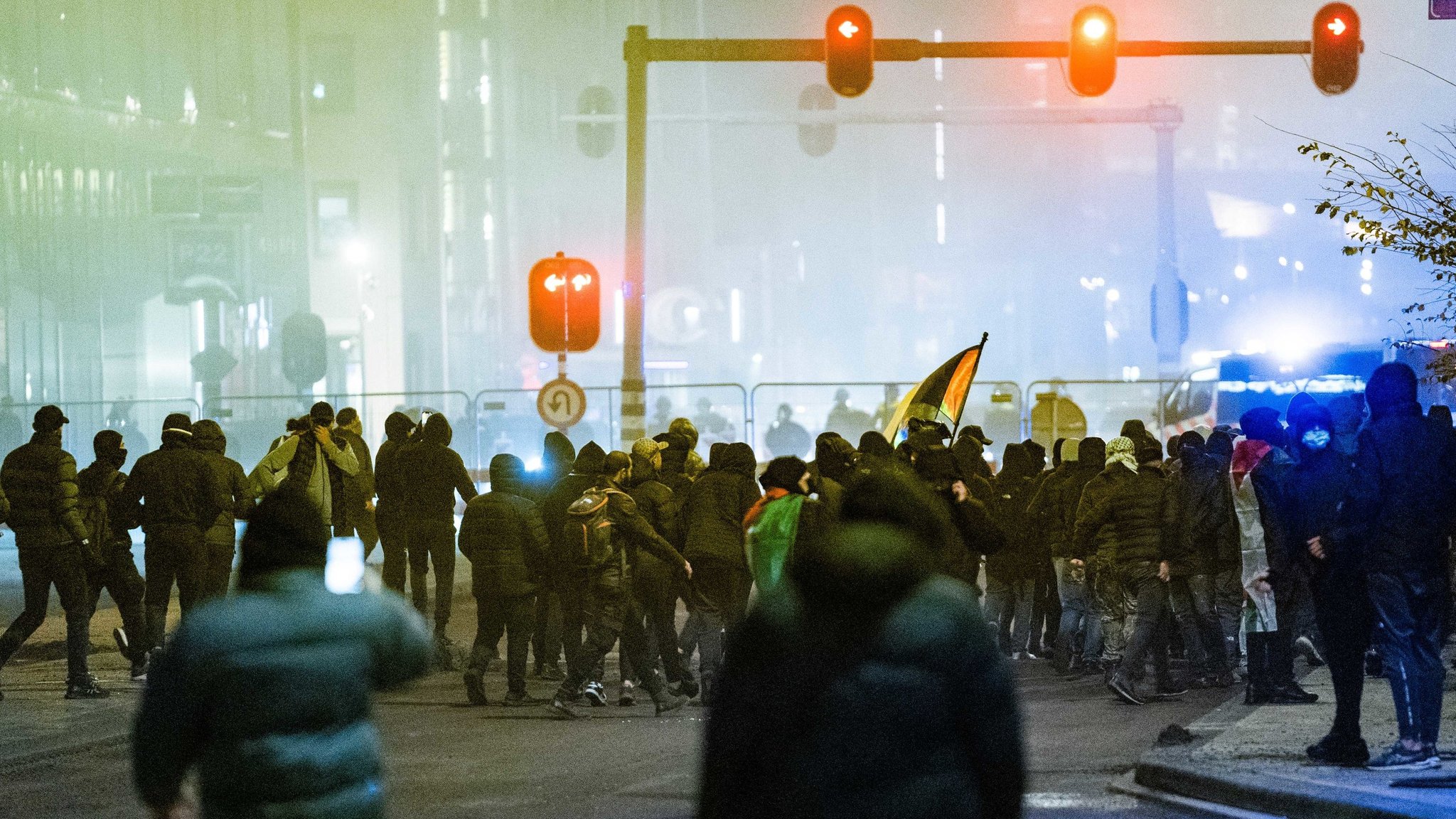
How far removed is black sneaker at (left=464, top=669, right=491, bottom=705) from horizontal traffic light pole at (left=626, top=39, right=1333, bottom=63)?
21.5 ft

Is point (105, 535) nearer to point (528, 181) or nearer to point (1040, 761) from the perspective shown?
point (1040, 761)

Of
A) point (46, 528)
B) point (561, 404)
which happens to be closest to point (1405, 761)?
point (46, 528)

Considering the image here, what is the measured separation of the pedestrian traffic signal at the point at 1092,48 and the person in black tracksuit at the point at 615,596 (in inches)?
266

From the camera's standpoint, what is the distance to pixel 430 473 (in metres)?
13.1

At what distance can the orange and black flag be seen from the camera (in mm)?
11398

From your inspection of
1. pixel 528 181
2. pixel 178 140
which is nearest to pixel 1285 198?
pixel 528 181

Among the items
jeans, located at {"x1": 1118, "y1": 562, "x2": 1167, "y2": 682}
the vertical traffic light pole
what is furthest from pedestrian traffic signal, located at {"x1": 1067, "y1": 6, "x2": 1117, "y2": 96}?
jeans, located at {"x1": 1118, "y1": 562, "x2": 1167, "y2": 682}

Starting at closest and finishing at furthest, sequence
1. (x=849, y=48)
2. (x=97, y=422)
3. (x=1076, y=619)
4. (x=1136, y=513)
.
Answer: (x=1136, y=513) → (x=1076, y=619) → (x=849, y=48) → (x=97, y=422)

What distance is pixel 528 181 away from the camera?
5938 cm

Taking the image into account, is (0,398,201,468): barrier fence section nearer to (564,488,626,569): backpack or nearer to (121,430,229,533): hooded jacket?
(121,430,229,533): hooded jacket

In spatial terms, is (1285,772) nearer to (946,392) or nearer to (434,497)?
(946,392)

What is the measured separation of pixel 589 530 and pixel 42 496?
3.64 metres

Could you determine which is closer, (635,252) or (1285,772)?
(1285,772)

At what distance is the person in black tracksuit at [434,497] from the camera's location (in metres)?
13.1
